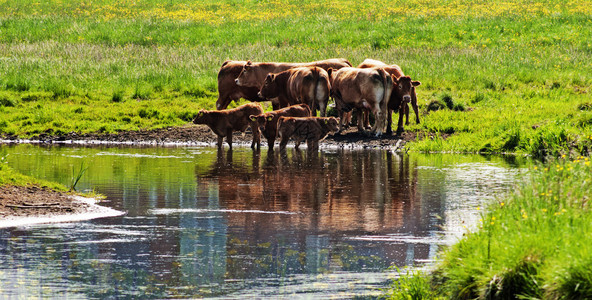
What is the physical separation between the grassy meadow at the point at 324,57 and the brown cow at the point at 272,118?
2.92m

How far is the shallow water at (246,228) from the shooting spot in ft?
27.0

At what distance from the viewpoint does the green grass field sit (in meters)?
7.32

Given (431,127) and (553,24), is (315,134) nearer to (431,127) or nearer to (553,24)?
(431,127)

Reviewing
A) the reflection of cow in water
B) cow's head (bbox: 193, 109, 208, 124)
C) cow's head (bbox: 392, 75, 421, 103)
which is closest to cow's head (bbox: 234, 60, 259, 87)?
cow's head (bbox: 193, 109, 208, 124)

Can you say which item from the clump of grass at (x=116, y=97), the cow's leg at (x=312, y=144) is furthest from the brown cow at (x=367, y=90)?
the clump of grass at (x=116, y=97)

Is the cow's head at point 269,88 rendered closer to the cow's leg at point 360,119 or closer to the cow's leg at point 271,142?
the cow's leg at point 360,119

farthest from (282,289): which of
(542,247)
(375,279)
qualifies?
(542,247)

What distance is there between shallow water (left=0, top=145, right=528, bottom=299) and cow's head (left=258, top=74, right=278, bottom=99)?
498cm

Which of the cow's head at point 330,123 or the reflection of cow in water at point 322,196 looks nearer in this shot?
the reflection of cow in water at point 322,196

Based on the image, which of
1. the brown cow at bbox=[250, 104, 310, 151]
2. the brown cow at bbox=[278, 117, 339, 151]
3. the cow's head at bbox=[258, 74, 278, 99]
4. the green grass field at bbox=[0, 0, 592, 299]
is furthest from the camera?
the cow's head at bbox=[258, 74, 278, 99]

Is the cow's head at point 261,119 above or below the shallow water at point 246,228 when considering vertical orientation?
above

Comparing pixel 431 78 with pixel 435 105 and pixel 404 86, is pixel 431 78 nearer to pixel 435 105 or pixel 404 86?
pixel 435 105

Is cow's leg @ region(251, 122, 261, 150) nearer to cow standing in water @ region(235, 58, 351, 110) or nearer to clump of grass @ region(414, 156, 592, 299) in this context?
cow standing in water @ region(235, 58, 351, 110)

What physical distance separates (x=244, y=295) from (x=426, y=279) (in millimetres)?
1508
